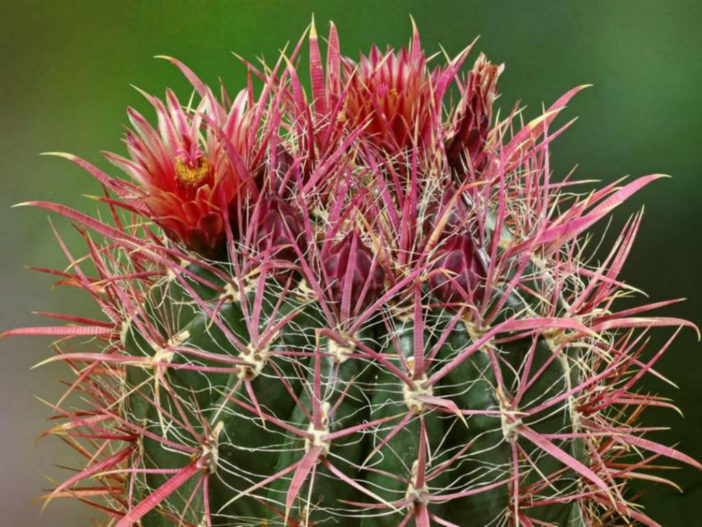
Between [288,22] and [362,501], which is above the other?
[288,22]

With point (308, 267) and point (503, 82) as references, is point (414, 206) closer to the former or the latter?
point (308, 267)

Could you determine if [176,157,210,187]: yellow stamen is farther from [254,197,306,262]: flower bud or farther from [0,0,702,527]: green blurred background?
[0,0,702,527]: green blurred background

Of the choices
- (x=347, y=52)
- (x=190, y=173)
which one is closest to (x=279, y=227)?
(x=190, y=173)

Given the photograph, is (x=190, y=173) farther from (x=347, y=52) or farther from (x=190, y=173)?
Answer: (x=347, y=52)

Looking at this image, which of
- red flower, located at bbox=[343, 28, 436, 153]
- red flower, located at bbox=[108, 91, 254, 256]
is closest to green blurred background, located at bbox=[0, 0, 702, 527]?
red flower, located at bbox=[343, 28, 436, 153]

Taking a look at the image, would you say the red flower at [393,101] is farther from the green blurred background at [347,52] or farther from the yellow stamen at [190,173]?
the green blurred background at [347,52]

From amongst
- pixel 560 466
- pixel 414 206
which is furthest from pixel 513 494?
pixel 414 206
